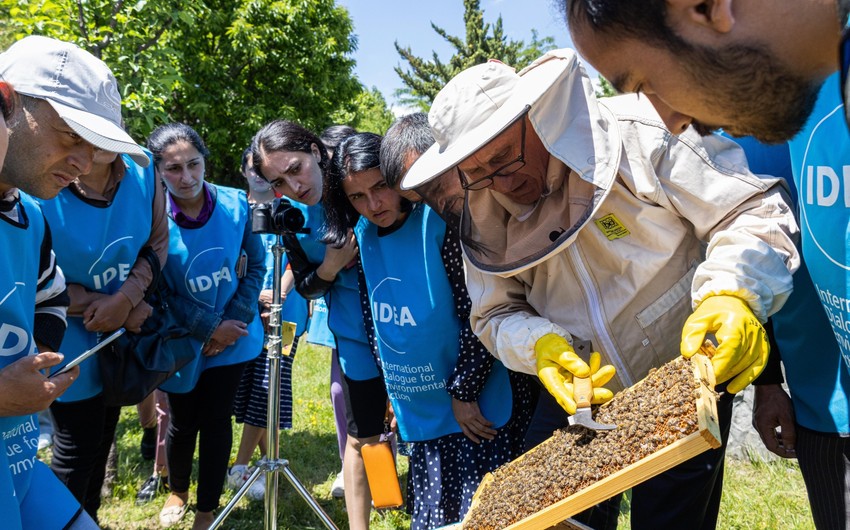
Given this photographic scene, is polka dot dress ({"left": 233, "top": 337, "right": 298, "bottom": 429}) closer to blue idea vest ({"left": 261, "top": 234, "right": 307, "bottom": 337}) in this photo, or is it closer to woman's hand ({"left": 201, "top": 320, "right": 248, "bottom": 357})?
blue idea vest ({"left": 261, "top": 234, "right": 307, "bottom": 337})

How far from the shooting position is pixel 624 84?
145 centimetres

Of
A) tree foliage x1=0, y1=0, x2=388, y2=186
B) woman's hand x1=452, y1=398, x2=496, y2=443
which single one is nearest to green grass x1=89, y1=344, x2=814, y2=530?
woman's hand x1=452, y1=398, x2=496, y2=443

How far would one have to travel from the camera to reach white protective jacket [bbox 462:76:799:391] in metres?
1.97

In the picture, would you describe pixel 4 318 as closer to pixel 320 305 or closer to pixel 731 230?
pixel 731 230

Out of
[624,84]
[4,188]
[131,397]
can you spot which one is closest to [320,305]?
[131,397]

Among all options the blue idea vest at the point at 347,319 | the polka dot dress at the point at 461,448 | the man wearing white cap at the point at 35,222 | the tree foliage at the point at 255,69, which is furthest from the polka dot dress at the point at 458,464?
the tree foliage at the point at 255,69

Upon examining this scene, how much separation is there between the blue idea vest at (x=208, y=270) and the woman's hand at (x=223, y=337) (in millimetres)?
67

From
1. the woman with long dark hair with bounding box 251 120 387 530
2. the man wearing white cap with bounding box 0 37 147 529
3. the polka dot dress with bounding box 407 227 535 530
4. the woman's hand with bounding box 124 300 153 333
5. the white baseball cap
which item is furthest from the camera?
the woman with long dark hair with bounding box 251 120 387 530

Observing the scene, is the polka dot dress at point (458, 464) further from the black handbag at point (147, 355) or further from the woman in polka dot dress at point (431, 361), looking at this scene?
the black handbag at point (147, 355)

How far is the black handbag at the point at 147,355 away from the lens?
130 inches

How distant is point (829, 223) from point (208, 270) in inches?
126

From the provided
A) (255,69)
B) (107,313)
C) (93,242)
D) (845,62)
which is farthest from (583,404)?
(255,69)

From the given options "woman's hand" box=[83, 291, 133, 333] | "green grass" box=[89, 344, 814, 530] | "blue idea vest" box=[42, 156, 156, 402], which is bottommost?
"green grass" box=[89, 344, 814, 530]

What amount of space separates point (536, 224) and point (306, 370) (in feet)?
21.2
